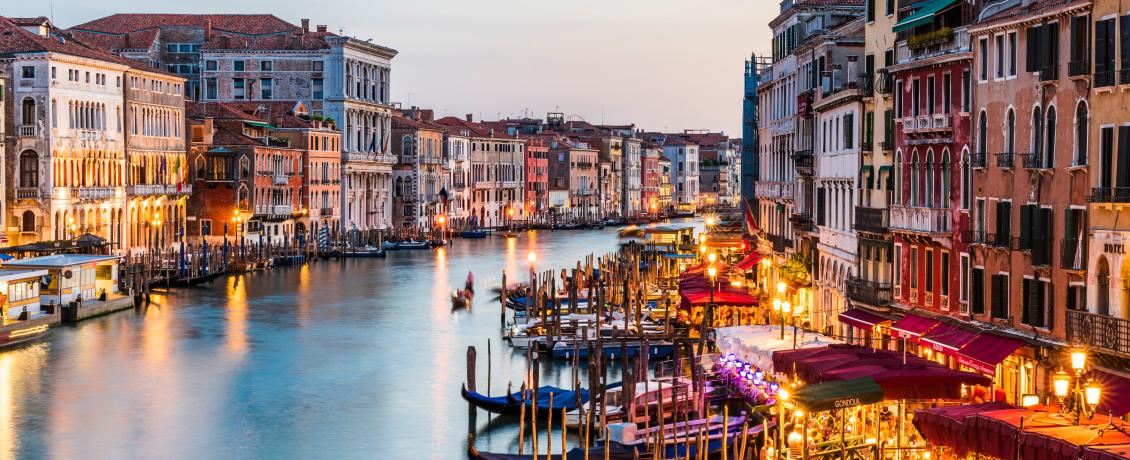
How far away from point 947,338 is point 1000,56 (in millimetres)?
2525

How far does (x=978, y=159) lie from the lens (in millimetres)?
15461

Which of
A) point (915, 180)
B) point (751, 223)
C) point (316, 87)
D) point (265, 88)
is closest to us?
point (915, 180)

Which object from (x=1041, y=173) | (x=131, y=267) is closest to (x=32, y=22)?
(x=131, y=267)

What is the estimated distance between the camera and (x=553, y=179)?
8244 cm

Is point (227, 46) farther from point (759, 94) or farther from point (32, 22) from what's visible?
point (759, 94)

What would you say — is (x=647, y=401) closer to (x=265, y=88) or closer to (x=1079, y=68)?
(x=1079, y=68)

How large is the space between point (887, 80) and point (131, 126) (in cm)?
2746

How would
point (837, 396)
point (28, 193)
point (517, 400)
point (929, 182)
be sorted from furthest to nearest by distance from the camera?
point (28, 193)
point (517, 400)
point (929, 182)
point (837, 396)

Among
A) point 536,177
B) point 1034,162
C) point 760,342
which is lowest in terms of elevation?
point 760,342

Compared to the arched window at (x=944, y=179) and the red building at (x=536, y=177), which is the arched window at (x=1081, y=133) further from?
the red building at (x=536, y=177)

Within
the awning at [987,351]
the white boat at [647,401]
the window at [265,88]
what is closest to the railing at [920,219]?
the awning at [987,351]

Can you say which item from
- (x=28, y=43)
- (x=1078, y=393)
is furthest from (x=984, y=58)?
(x=28, y=43)

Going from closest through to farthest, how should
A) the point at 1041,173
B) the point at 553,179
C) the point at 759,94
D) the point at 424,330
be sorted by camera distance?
1. the point at 1041,173
2. the point at 424,330
3. the point at 759,94
4. the point at 553,179

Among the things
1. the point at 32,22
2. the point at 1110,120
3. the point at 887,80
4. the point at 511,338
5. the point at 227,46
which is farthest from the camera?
the point at 227,46
